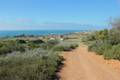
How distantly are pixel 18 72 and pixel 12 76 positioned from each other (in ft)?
3.84

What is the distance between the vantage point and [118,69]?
65.9 ft

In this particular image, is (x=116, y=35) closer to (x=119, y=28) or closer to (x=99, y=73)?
(x=119, y=28)

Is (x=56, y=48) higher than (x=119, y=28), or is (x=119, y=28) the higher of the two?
(x=119, y=28)

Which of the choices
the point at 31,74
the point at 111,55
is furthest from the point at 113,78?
the point at 111,55

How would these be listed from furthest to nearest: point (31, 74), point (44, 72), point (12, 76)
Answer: point (44, 72)
point (31, 74)
point (12, 76)

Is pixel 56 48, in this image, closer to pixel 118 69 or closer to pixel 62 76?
pixel 118 69

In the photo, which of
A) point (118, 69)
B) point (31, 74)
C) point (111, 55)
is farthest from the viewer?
point (111, 55)

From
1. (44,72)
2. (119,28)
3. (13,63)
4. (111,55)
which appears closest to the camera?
(44,72)

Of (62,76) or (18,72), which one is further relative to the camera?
(62,76)

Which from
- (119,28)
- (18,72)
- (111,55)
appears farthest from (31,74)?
(119,28)

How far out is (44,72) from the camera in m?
15.6

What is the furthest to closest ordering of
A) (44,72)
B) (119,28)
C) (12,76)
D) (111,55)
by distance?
1. (119,28)
2. (111,55)
3. (44,72)
4. (12,76)

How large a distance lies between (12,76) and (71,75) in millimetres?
4863

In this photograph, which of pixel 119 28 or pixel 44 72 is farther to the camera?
pixel 119 28
